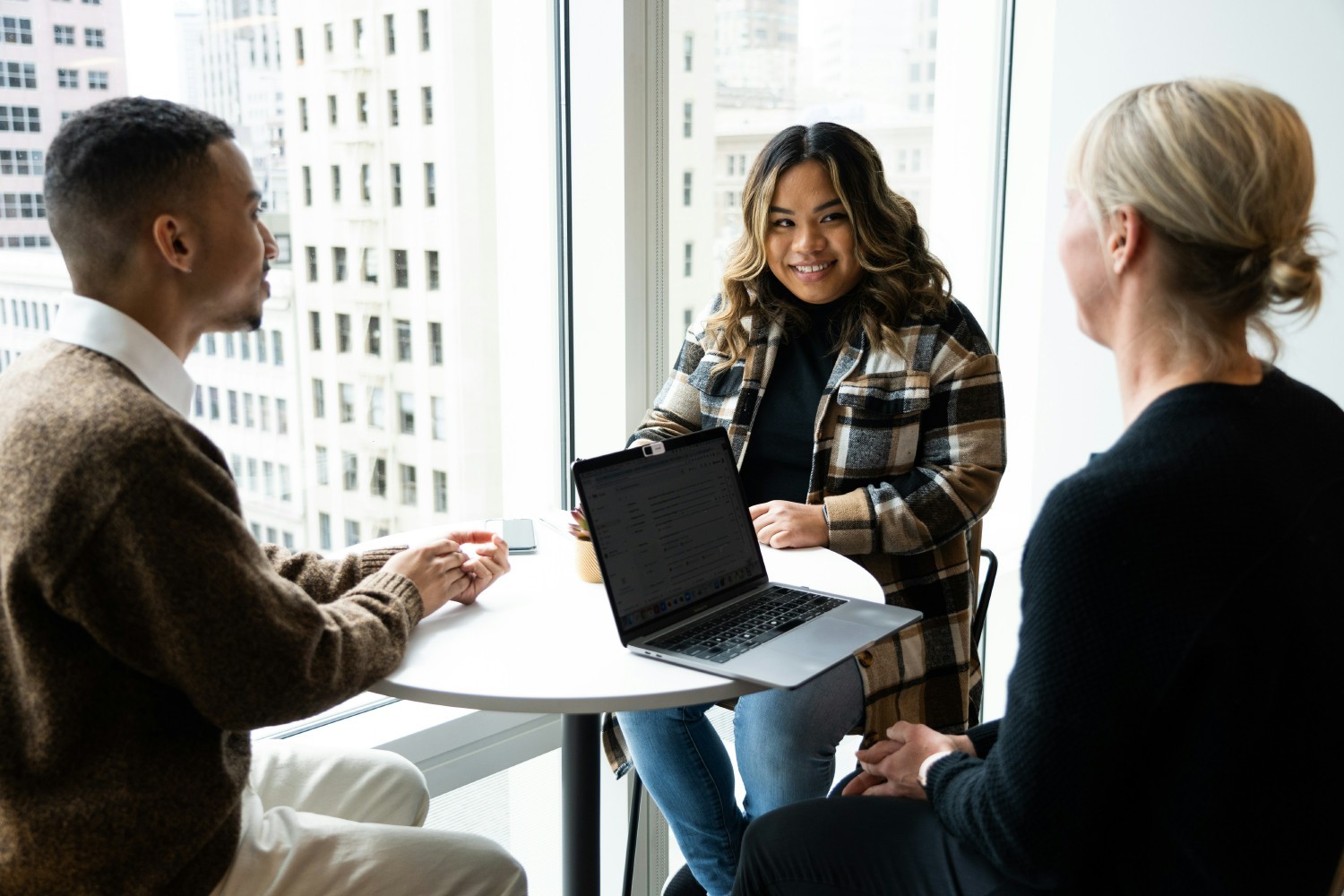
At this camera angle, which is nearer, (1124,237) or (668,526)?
(1124,237)

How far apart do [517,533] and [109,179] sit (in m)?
0.84

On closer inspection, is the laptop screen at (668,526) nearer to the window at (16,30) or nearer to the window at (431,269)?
the window at (431,269)

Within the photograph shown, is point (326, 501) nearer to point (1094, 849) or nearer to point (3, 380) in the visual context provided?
point (3, 380)

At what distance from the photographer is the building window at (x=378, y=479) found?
223 cm

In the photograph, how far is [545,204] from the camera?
8.01ft

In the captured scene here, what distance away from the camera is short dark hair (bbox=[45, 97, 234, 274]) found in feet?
3.74

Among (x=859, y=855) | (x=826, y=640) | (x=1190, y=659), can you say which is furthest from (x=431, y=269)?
(x=1190, y=659)

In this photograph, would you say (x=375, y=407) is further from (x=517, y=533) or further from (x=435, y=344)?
(x=517, y=533)

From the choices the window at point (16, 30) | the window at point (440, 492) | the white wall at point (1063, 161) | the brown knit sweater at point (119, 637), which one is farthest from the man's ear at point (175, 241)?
the white wall at point (1063, 161)

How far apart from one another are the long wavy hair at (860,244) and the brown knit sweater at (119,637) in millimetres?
1203

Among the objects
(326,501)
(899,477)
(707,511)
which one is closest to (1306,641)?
(707,511)

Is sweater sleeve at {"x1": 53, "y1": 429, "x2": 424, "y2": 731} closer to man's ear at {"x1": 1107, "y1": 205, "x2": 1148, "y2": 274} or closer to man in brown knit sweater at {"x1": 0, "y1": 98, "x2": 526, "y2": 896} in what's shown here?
man in brown knit sweater at {"x1": 0, "y1": 98, "x2": 526, "y2": 896}

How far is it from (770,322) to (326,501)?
944 mm

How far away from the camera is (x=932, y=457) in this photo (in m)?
1.96
